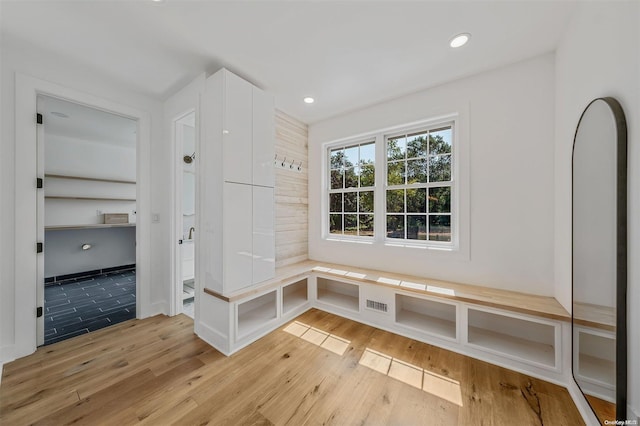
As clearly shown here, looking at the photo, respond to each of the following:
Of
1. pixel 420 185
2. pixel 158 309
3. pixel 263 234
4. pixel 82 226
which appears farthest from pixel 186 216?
pixel 420 185

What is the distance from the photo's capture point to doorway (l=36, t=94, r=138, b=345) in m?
3.19

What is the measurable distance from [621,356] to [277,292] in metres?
2.44

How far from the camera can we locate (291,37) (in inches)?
74.1

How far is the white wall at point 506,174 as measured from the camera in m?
2.06

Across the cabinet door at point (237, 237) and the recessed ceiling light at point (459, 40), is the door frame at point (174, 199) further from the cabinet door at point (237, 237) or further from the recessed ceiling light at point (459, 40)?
the recessed ceiling light at point (459, 40)

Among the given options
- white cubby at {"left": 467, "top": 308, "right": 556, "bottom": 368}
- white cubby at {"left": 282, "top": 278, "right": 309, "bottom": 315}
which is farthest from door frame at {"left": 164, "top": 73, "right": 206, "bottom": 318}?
white cubby at {"left": 467, "top": 308, "right": 556, "bottom": 368}

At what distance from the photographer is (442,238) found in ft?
8.69

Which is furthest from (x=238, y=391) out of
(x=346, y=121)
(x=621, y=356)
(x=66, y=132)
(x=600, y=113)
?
(x=66, y=132)

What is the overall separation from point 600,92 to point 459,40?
103 cm

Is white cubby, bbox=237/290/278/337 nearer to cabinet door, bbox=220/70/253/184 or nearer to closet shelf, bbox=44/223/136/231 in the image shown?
cabinet door, bbox=220/70/253/184

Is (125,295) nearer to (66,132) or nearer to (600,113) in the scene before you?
(66,132)

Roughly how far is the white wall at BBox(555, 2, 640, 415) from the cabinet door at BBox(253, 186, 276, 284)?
2525mm

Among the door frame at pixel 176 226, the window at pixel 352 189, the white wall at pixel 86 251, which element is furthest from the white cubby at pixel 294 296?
the white wall at pixel 86 251

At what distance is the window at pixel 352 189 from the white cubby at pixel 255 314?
4.52 ft
